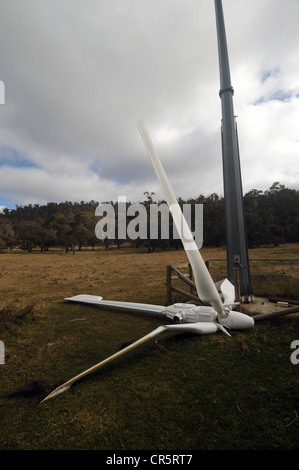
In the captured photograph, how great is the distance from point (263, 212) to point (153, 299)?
183ft

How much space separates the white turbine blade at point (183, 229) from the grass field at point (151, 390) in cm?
160

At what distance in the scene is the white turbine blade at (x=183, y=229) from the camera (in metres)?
3.75

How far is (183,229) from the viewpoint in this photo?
3713 millimetres

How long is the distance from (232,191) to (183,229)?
5804 millimetres

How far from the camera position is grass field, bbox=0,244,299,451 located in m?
3.06

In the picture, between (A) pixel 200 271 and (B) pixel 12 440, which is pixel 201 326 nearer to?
(A) pixel 200 271

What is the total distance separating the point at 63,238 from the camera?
4997cm

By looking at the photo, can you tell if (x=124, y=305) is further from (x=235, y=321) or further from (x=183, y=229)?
(x=183, y=229)

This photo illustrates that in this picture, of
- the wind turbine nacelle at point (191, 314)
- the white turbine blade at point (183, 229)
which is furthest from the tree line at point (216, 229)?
the white turbine blade at point (183, 229)

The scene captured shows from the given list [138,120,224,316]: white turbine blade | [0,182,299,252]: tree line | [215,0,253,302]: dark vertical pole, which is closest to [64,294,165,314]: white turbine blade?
[138,120,224,316]: white turbine blade

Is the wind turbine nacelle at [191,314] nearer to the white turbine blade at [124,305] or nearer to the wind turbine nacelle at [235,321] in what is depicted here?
the wind turbine nacelle at [235,321]

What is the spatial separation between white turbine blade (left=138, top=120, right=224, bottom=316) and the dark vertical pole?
178 inches

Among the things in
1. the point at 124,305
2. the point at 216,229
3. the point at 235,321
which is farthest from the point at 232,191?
the point at 216,229

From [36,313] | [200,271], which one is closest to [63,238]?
[36,313]
